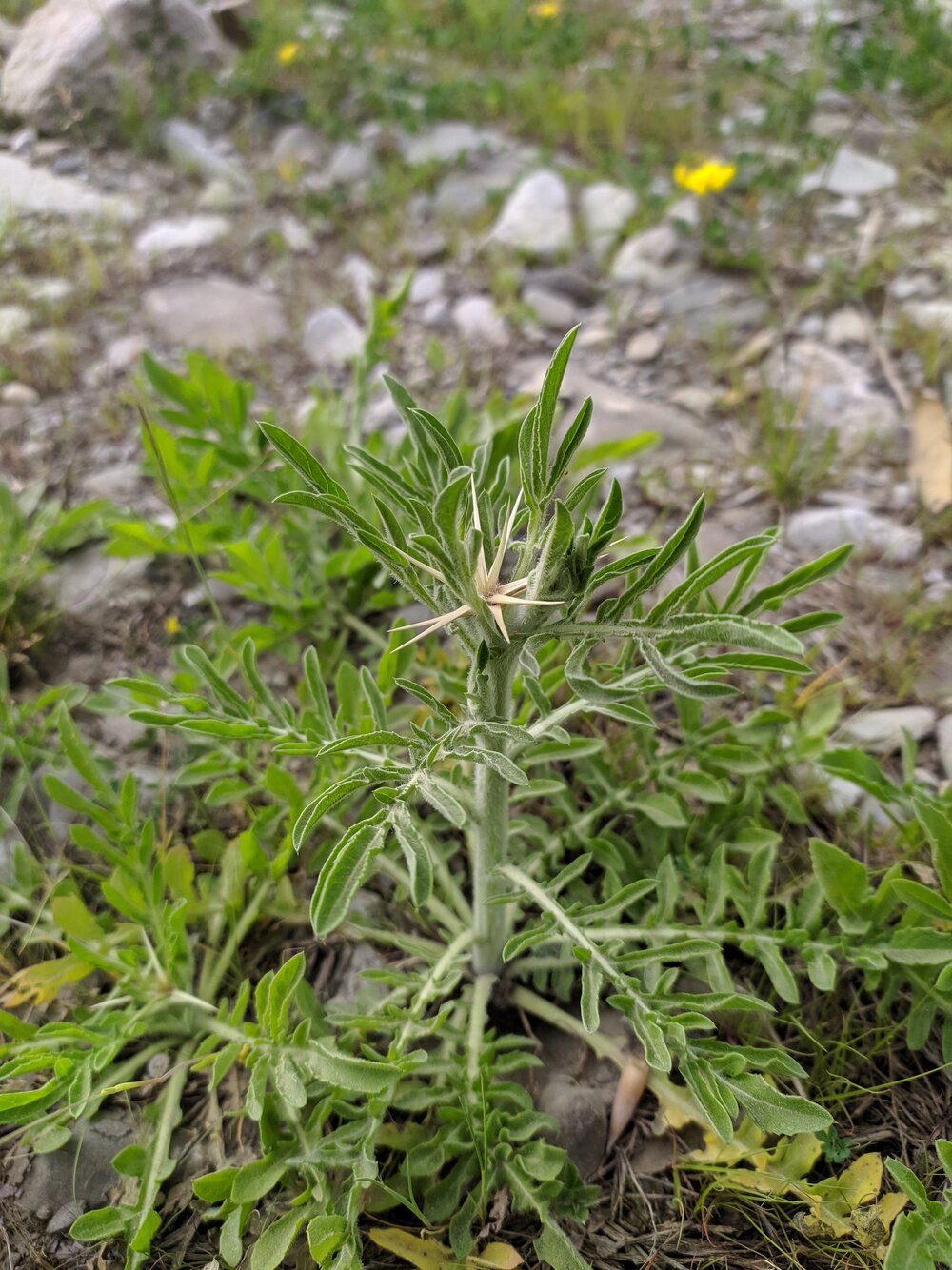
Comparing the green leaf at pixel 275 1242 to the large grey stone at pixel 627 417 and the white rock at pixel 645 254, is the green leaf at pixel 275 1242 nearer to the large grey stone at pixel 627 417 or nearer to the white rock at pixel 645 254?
the large grey stone at pixel 627 417

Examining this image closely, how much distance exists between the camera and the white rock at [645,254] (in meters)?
3.94

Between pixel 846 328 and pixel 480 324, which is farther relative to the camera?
pixel 480 324

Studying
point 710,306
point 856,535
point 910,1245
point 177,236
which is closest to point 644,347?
point 710,306

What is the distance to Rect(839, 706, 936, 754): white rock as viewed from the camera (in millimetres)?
2178

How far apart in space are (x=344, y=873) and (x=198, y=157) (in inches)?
197

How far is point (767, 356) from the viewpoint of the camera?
135 inches

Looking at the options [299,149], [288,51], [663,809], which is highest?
[288,51]

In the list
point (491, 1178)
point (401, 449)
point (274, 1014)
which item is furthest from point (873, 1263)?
point (401, 449)

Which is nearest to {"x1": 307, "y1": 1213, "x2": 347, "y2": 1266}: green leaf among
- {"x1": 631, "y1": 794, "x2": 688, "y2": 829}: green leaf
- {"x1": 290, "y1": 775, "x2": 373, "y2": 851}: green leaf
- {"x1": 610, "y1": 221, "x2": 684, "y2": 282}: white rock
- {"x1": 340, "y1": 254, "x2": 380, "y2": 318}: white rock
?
{"x1": 290, "y1": 775, "x2": 373, "y2": 851}: green leaf

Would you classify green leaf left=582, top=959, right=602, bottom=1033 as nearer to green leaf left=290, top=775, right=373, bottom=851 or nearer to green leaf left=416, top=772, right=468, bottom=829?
green leaf left=416, top=772, right=468, bottom=829

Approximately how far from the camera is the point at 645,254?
397cm

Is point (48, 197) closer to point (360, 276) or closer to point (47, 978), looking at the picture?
point (360, 276)

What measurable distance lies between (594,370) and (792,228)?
4.19 ft

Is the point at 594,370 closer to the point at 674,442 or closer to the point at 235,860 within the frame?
the point at 674,442
